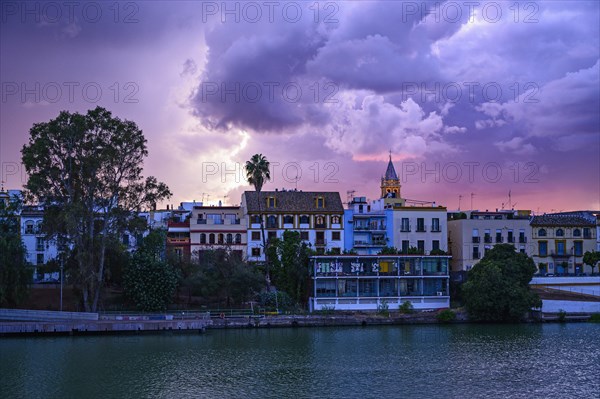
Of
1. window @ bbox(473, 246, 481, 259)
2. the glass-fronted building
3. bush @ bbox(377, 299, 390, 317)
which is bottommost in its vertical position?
bush @ bbox(377, 299, 390, 317)

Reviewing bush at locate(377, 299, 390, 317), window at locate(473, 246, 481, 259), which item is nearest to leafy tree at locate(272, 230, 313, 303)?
bush at locate(377, 299, 390, 317)

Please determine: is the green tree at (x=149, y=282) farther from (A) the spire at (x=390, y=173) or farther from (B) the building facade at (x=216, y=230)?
(A) the spire at (x=390, y=173)

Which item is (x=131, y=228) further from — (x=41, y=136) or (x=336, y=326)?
(x=336, y=326)

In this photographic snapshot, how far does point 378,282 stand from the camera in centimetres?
7400

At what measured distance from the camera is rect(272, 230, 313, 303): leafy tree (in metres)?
74.4

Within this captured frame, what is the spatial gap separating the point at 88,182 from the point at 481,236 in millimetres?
46723

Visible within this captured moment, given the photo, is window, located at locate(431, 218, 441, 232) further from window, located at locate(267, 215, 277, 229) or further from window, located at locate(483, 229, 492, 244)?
window, located at locate(267, 215, 277, 229)

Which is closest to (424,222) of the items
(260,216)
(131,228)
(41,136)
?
(260,216)

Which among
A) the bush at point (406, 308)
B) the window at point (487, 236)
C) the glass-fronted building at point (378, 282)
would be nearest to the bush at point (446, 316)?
the bush at point (406, 308)

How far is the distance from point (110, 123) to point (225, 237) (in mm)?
21463

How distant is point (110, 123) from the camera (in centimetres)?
6812

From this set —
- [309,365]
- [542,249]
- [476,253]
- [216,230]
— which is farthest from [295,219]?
[309,365]

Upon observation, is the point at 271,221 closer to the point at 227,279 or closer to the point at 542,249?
the point at 227,279

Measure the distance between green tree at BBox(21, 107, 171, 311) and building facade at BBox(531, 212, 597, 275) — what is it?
158 feet
